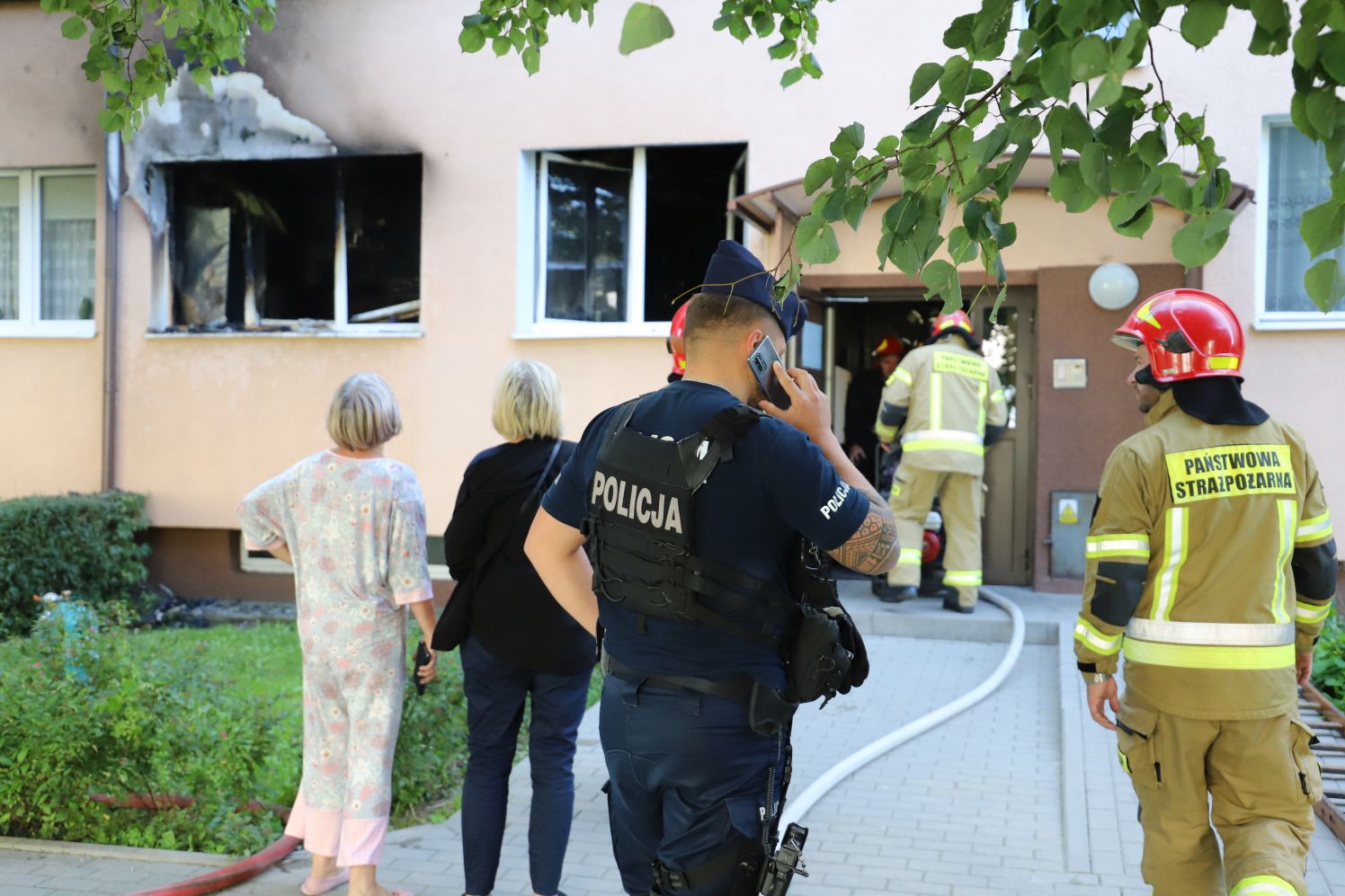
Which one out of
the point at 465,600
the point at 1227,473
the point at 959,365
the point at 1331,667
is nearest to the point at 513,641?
the point at 465,600

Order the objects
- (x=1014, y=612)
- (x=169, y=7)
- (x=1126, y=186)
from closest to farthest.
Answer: (x=1126, y=186) → (x=169, y=7) → (x=1014, y=612)

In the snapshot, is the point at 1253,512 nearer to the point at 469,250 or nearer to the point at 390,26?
the point at 469,250

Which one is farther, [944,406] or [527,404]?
[944,406]

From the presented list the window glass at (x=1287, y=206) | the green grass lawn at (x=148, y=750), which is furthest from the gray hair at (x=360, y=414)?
the window glass at (x=1287, y=206)

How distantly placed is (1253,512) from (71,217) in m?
11.1

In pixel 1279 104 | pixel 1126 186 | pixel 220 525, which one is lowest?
pixel 220 525

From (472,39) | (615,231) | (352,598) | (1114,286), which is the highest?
(615,231)

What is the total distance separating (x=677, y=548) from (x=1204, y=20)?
58.2 inches

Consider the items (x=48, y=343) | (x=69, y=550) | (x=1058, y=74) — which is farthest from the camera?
(x=48, y=343)

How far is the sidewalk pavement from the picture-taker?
178 inches

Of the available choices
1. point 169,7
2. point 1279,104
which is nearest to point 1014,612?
point 1279,104

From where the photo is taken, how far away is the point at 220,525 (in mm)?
10891

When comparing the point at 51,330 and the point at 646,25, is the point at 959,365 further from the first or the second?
the point at 51,330

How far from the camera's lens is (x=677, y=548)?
9.04ft
